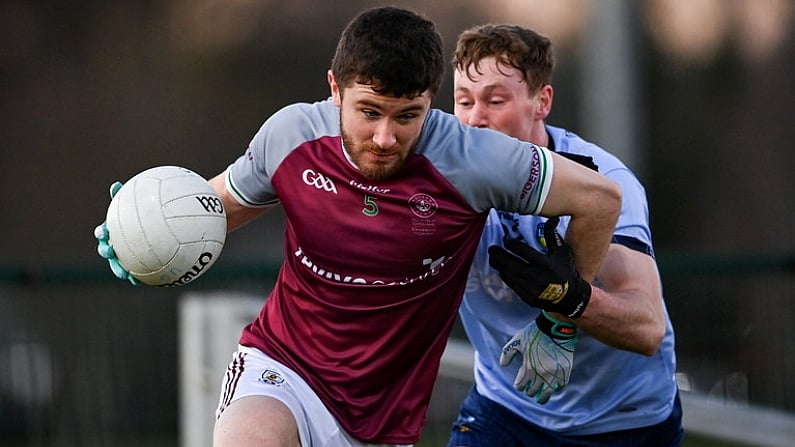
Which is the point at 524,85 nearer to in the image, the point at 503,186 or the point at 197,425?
the point at 503,186

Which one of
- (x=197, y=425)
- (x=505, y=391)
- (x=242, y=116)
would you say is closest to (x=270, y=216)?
(x=242, y=116)

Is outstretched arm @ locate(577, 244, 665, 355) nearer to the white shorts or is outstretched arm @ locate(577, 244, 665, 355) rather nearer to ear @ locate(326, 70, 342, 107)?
the white shorts

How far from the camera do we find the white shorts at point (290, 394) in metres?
5.16

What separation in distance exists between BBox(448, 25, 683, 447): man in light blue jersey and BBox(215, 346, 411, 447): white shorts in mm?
695

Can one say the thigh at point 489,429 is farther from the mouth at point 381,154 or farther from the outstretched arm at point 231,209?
the mouth at point 381,154

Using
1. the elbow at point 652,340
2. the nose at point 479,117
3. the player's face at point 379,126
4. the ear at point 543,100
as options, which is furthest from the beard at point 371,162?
the elbow at point 652,340

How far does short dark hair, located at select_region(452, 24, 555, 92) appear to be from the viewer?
5828 mm

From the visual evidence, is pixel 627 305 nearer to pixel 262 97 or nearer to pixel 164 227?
pixel 164 227

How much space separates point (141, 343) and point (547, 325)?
5606 mm

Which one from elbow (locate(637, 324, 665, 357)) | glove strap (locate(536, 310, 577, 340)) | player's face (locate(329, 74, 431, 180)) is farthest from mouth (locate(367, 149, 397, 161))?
elbow (locate(637, 324, 665, 357))

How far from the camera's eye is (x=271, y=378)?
5250 millimetres

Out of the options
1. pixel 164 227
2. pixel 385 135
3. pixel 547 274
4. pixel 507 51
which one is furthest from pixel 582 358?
pixel 164 227

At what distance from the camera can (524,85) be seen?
19.1 feet

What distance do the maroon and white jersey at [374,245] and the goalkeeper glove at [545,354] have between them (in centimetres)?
29
